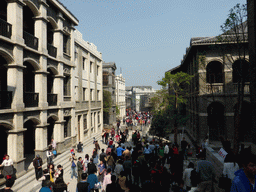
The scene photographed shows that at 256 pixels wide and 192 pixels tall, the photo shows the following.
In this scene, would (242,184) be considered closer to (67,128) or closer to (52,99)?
(52,99)

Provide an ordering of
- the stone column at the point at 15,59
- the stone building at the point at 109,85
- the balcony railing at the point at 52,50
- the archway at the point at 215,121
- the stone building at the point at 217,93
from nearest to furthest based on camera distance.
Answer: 1. the stone column at the point at 15,59
2. the balcony railing at the point at 52,50
3. the stone building at the point at 217,93
4. the archway at the point at 215,121
5. the stone building at the point at 109,85

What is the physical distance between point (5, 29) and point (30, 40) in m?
2.34

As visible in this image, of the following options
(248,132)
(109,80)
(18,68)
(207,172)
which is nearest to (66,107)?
(18,68)

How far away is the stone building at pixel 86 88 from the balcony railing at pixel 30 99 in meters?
7.64

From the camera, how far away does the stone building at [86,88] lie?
874 inches

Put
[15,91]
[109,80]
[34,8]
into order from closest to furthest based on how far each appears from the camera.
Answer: [15,91], [34,8], [109,80]

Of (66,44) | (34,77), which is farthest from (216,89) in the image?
(34,77)

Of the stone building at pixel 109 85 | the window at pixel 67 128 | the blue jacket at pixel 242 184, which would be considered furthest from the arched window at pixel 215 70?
the stone building at pixel 109 85

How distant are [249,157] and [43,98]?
1386 cm

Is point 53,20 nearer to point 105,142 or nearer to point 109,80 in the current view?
point 105,142

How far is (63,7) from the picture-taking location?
16953mm

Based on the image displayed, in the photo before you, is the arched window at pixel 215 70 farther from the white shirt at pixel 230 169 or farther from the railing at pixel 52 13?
the railing at pixel 52 13

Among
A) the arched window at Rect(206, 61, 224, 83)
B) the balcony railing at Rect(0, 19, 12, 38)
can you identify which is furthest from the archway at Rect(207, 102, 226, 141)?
the balcony railing at Rect(0, 19, 12, 38)

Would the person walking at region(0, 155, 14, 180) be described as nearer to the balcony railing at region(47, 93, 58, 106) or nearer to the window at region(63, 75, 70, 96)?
the balcony railing at region(47, 93, 58, 106)
